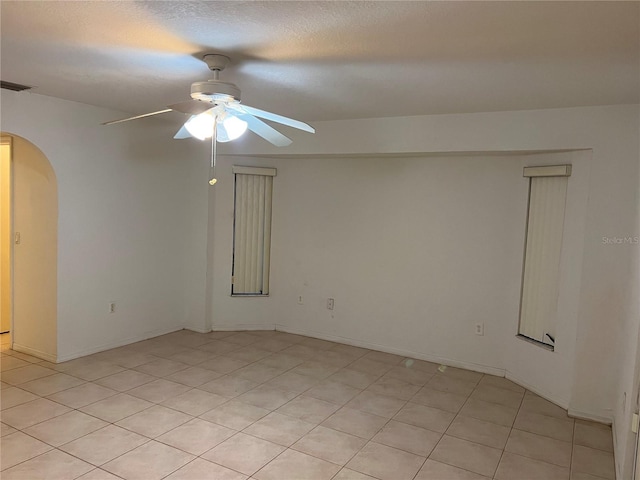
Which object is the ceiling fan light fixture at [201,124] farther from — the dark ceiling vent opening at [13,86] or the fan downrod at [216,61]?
the dark ceiling vent opening at [13,86]

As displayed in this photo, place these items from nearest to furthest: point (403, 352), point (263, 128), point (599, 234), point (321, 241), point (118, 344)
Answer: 1. point (263, 128)
2. point (599, 234)
3. point (118, 344)
4. point (403, 352)
5. point (321, 241)

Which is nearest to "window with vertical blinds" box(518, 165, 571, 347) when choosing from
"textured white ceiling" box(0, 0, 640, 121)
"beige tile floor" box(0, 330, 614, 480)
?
"beige tile floor" box(0, 330, 614, 480)

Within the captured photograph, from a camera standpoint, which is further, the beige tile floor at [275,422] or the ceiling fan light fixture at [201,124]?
the beige tile floor at [275,422]

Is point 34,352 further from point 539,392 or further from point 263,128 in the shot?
point 539,392

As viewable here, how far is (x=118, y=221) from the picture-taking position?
4766 mm

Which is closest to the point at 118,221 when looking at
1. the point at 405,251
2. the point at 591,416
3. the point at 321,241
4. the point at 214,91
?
the point at 321,241

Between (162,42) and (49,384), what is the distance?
3.03 m

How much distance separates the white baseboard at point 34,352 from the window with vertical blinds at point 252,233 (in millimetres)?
2014

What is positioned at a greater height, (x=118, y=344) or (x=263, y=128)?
(x=263, y=128)

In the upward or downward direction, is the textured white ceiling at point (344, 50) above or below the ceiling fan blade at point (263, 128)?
above

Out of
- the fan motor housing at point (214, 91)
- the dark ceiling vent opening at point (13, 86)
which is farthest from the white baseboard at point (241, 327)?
the fan motor housing at point (214, 91)

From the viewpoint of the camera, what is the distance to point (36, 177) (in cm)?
434

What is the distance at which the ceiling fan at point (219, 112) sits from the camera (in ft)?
8.04

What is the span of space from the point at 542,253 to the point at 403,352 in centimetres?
177
